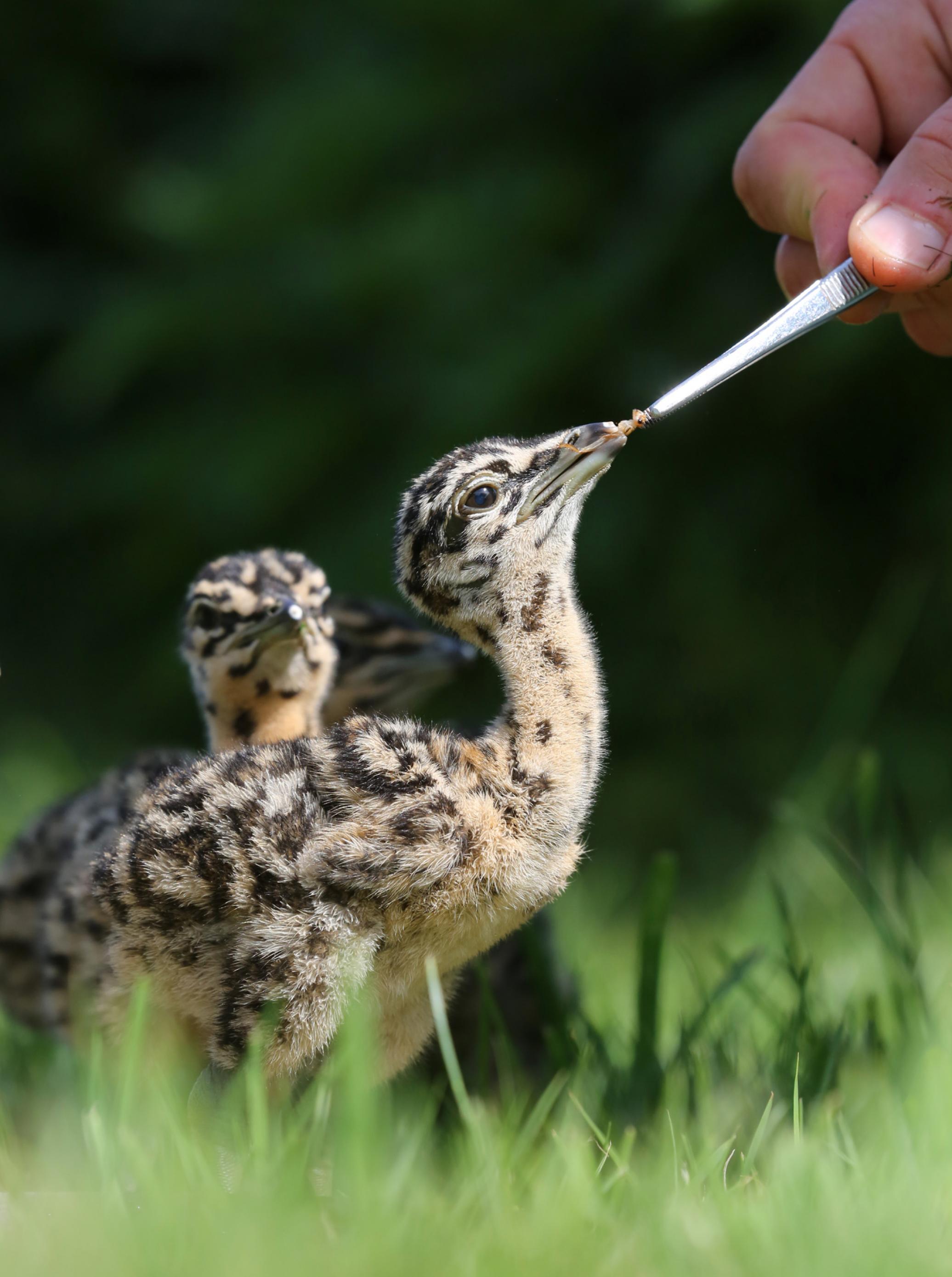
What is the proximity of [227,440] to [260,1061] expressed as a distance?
4.35m

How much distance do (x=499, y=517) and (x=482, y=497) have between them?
0.17 ft

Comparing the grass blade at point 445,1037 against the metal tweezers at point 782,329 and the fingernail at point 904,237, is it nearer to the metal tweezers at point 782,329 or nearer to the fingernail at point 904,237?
the metal tweezers at point 782,329

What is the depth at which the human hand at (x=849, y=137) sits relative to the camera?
3.26 m

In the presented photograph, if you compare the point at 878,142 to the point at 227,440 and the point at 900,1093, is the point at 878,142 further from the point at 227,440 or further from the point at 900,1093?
the point at 227,440

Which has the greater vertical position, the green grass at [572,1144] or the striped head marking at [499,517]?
the striped head marking at [499,517]

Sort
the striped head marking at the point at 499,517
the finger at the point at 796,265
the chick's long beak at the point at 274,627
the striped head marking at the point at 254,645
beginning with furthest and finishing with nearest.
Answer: the finger at the point at 796,265 < the striped head marking at the point at 254,645 < the chick's long beak at the point at 274,627 < the striped head marking at the point at 499,517

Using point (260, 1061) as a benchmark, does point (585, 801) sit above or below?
above

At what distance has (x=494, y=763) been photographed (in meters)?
2.60

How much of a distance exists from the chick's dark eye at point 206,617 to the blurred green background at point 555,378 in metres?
2.06

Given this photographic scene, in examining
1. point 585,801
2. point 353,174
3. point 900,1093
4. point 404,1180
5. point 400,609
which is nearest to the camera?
point 404,1180

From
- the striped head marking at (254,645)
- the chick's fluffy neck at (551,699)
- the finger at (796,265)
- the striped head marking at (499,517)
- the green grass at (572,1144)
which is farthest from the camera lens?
the finger at (796,265)

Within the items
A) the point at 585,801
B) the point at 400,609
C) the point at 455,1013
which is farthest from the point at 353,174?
the point at 585,801

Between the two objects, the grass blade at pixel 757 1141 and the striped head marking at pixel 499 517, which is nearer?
the grass blade at pixel 757 1141

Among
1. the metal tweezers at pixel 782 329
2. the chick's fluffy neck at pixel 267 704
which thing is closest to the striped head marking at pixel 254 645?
the chick's fluffy neck at pixel 267 704
